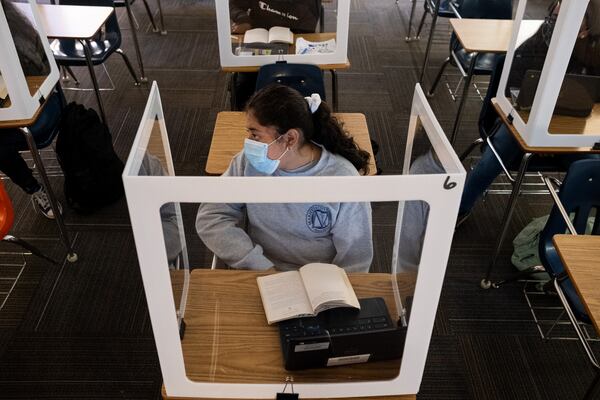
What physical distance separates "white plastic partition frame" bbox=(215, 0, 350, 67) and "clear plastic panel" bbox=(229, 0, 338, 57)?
0.03m

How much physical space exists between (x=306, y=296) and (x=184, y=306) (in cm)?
29

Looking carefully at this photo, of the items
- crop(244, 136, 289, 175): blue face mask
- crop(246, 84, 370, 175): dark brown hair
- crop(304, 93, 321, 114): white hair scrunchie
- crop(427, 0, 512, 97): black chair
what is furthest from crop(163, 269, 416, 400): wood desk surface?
crop(427, 0, 512, 97): black chair

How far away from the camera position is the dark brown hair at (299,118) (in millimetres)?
1603

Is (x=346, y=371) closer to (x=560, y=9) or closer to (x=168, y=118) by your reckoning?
(x=560, y=9)

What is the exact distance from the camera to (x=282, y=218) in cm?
144

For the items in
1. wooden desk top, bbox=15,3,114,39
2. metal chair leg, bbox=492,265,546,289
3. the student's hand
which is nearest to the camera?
metal chair leg, bbox=492,265,546,289

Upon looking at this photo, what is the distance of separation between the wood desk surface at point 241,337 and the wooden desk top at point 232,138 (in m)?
0.75

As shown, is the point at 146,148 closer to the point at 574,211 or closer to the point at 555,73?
the point at 555,73

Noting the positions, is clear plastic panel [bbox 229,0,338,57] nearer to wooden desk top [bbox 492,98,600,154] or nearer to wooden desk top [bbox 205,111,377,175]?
wooden desk top [bbox 205,111,377,175]

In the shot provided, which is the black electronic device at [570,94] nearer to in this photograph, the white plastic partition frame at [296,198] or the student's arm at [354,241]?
the student's arm at [354,241]

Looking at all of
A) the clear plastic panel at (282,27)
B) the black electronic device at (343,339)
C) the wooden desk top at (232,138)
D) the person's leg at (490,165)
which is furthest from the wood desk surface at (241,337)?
the clear plastic panel at (282,27)

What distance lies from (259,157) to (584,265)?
1.08 metres

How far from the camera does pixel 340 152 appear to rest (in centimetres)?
171

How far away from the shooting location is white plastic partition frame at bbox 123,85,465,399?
0.82m
